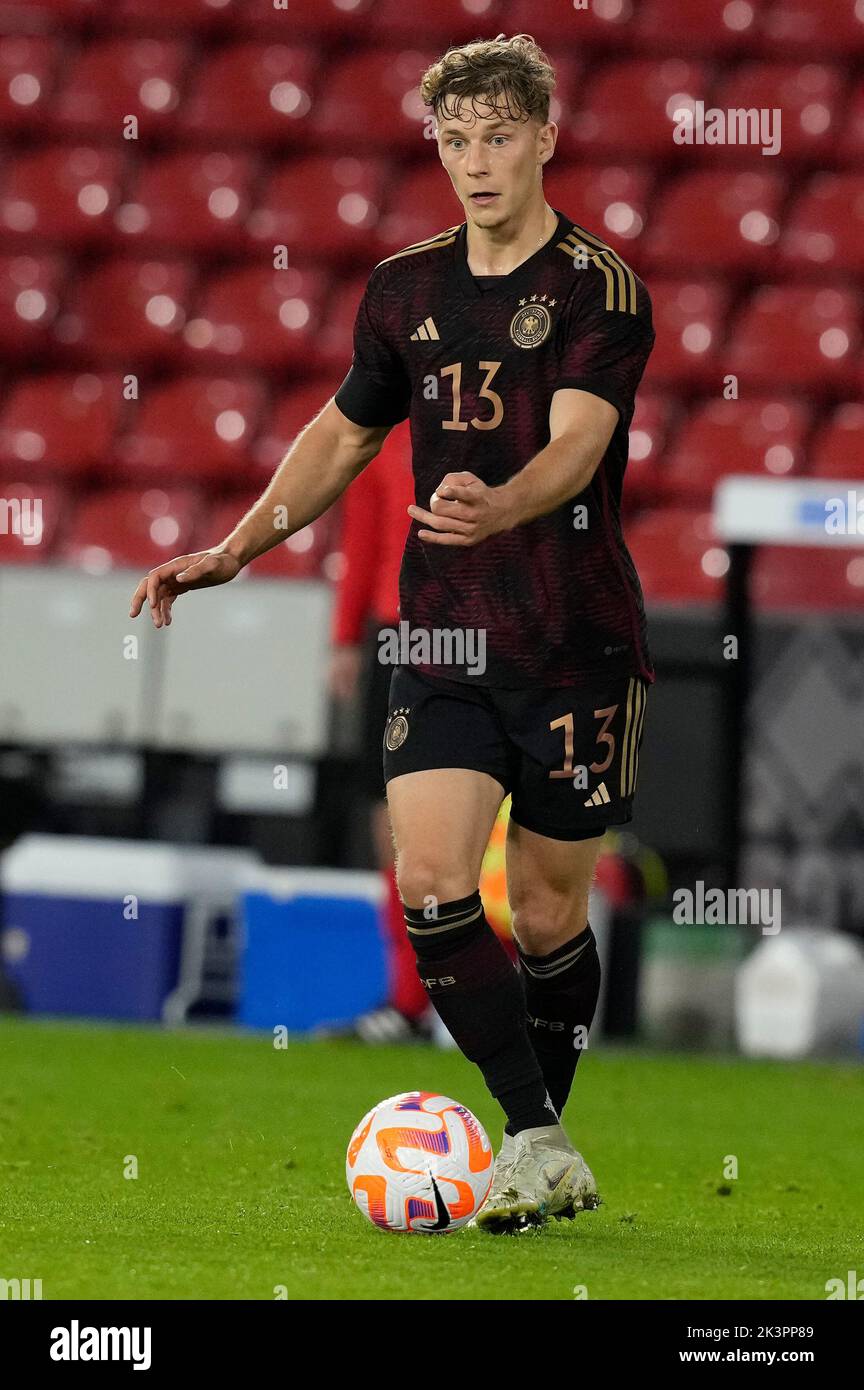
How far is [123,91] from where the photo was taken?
491 inches

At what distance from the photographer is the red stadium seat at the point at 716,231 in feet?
37.9

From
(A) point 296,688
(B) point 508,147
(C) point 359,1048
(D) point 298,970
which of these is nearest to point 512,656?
(B) point 508,147

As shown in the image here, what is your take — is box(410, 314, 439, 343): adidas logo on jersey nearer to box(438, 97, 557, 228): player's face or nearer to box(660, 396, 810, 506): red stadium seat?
box(438, 97, 557, 228): player's face

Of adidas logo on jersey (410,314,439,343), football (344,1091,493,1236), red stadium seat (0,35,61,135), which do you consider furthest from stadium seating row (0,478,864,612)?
football (344,1091,493,1236)

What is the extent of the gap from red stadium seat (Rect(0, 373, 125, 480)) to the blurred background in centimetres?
2

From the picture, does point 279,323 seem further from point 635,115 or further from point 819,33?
point 819,33

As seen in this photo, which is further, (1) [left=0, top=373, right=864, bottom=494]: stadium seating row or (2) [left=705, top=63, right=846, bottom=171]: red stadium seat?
(2) [left=705, top=63, right=846, bottom=171]: red stadium seat

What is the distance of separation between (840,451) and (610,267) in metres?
6.72

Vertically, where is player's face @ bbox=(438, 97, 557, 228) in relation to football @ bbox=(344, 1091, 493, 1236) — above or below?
above

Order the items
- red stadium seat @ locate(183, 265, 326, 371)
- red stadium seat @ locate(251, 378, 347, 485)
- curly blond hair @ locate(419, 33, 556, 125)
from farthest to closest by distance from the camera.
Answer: red stadium seat @ locate(183, 265, 326, 371) < red stadium seat @ locate(251, 378, 347, 485) < curly blond hair @ locate(419, 33, 556, 125)

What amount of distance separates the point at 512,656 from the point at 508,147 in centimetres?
86

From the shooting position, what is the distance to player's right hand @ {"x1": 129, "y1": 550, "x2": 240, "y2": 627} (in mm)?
3834

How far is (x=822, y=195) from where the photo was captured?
11.6 metres

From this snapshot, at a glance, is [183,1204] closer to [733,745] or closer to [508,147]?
[508,147]
